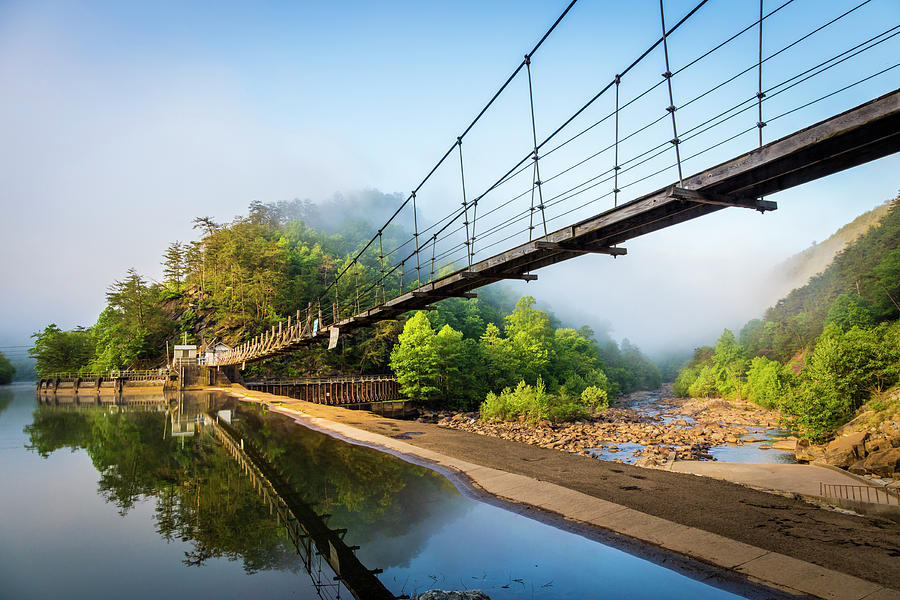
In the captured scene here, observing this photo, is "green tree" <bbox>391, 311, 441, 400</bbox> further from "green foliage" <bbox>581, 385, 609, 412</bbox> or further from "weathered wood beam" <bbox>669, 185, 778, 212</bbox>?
"weathered wood beam" <bbox>669, 185, 778, 212</bbox>

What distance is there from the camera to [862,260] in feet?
215

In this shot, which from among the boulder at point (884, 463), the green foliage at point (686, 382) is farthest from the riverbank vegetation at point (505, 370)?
the green foliage at point (686, 382)

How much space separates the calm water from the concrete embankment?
518 millimetres

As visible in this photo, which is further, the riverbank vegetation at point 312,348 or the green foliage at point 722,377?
the green foliage at point 722,377

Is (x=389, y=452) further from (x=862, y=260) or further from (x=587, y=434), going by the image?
(x=862, y=260)

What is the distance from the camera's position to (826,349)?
24.8 m

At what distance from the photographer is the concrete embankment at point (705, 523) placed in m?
4.99

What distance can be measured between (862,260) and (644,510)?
263 feet

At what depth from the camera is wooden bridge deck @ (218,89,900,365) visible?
16.2ft

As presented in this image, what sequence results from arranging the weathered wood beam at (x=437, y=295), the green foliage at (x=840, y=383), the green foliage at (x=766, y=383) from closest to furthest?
the weathered wood beam at (x=437, y=295)
the green foliage at (x=840, y=383)
the green foliage at (x=766, y=383)

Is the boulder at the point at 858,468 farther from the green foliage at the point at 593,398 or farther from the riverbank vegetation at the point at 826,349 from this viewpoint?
the green foliage at the point at 593,398

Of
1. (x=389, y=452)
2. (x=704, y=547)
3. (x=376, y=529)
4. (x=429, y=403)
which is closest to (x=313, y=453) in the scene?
(x=389, y=452)

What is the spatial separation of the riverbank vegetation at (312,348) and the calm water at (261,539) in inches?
1282

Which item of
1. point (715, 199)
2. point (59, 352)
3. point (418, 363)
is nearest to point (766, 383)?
point (418, 363)
